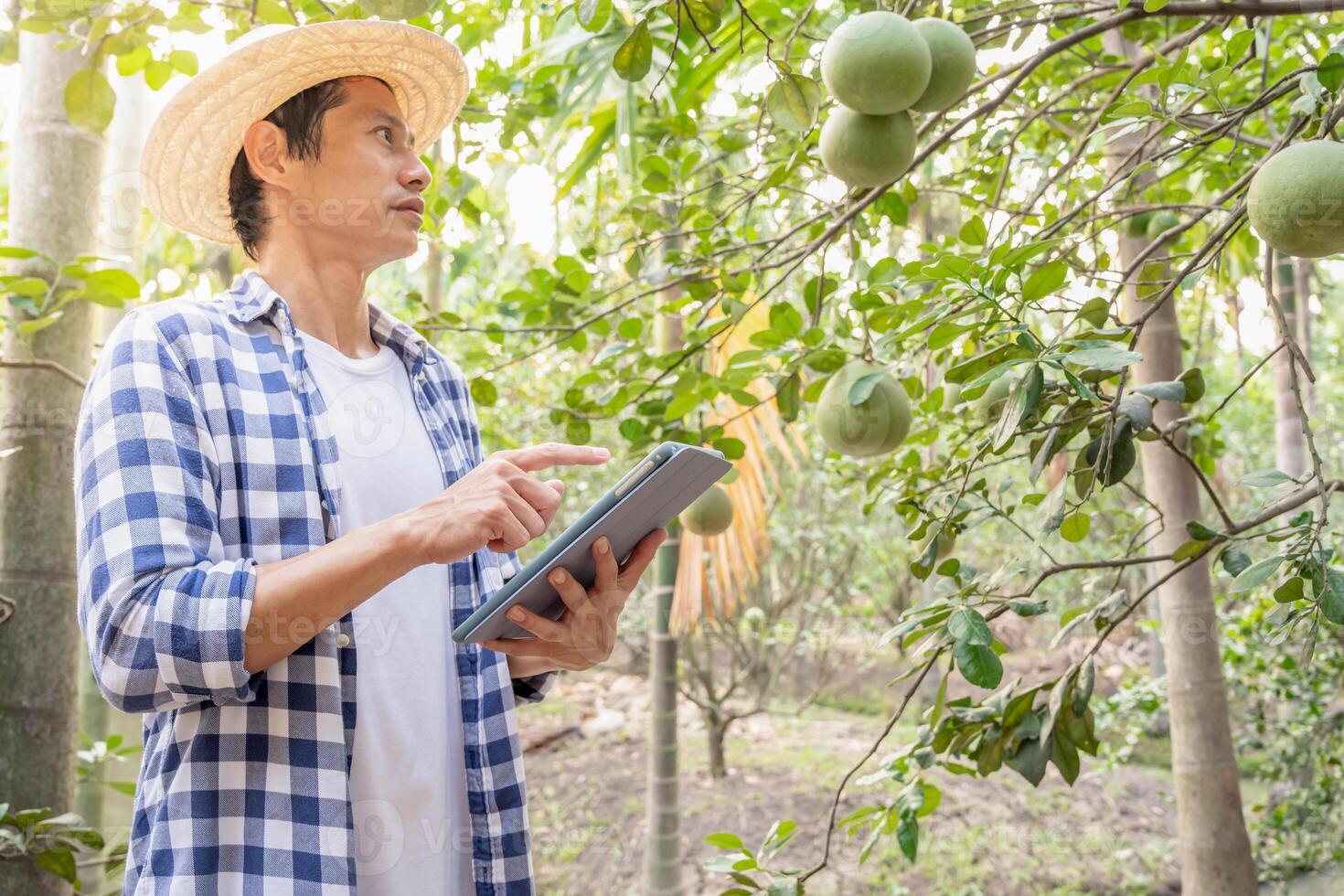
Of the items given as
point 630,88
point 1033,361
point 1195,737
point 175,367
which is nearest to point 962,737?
point 1195,737

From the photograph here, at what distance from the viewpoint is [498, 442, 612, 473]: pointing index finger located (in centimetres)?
110

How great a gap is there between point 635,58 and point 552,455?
1.73 feet

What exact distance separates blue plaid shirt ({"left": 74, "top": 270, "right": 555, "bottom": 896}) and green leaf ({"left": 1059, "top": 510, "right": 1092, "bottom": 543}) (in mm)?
853

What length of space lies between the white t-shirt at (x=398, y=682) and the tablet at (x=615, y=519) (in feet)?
0.50

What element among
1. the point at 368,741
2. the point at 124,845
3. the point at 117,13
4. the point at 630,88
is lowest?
the point at 124,845

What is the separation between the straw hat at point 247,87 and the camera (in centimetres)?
143

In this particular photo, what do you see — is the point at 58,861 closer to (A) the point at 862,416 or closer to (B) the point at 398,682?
(B) the point at 398,682

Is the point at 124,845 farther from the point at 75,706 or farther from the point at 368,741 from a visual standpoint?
the point at 368,741

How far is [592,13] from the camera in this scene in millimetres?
1105

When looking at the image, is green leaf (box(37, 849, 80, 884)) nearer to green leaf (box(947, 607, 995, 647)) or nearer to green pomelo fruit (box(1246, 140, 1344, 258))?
green leaf (box(947, 607, 995, 647))

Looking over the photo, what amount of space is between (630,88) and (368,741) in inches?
54.3

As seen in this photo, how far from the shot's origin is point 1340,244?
1074mm

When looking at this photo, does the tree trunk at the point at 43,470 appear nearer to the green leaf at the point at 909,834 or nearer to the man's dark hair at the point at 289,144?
the man's dark hair at the point at 289,144

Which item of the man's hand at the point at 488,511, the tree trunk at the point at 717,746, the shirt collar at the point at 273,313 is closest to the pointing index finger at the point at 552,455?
the man's hand at the point at 488,511
